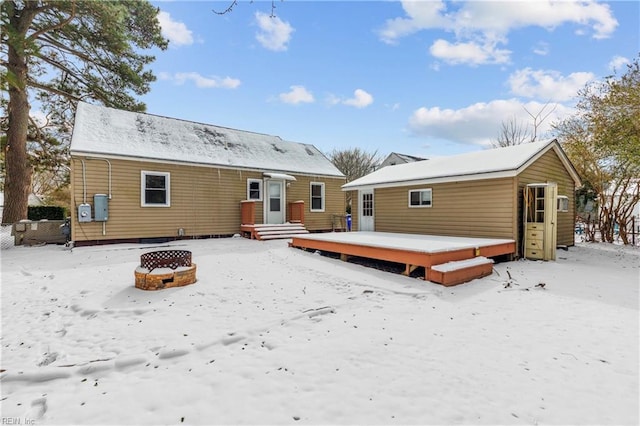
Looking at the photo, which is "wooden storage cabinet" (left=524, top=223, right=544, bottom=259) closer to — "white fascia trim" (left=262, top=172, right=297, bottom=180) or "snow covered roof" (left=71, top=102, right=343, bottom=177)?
"white fascia trim" (left=262, top=172, right=297, bottom=180)

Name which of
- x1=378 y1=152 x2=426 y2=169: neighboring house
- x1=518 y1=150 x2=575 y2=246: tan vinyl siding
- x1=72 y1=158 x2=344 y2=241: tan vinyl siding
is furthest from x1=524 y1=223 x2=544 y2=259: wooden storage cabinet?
x1=378 y1=152 x2=426 y2=169: neighboring house

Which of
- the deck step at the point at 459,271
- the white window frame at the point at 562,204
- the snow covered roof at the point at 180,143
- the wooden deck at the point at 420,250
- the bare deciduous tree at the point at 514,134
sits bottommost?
the deck step at the point at 459,271

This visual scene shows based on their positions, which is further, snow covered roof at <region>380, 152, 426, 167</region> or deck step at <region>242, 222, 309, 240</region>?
snow covered roof at <region>380, 152, 426, 167</region>

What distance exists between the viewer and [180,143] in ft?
39.2

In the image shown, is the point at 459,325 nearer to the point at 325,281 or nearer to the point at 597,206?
the point at 325,281

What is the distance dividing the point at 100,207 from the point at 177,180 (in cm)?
255

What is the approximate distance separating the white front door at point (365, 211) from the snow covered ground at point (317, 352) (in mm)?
6509

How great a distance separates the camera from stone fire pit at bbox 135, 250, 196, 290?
187 inches

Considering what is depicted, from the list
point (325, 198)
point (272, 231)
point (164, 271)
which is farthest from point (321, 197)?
point (164, 271)

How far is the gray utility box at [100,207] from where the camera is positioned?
372 inches

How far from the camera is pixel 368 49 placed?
11430mm

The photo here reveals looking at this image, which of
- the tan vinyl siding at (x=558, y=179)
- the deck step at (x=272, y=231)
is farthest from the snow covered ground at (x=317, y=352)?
the deck step at (x=272, y=231)

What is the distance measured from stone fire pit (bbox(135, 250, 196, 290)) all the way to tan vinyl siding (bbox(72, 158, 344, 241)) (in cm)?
625

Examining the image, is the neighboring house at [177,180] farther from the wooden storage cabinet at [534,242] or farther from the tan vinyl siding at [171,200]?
the wooden storage cabinet at [534,242]
